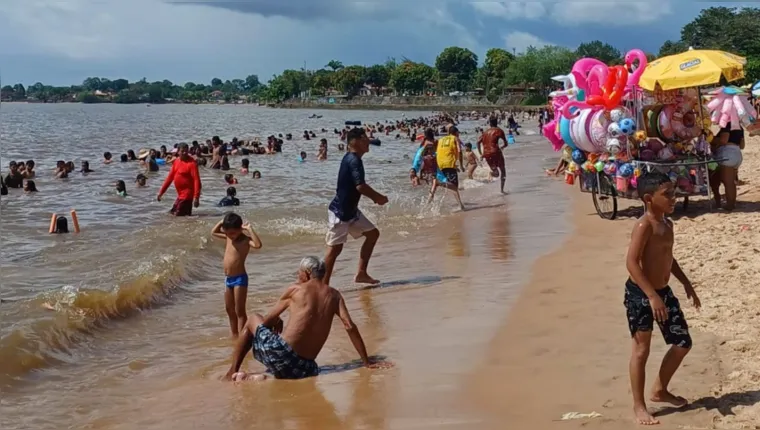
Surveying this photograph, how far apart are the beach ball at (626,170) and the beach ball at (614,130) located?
1.50ft

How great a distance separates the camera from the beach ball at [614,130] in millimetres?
10391

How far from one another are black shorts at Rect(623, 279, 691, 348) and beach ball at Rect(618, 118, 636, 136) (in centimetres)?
623

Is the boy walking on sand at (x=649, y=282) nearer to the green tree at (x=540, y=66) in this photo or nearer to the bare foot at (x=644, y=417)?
the bare foot at (x=644, y=417)

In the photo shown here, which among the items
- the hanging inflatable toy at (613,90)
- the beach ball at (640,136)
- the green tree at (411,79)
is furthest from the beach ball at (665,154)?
the green tree at (411,79)

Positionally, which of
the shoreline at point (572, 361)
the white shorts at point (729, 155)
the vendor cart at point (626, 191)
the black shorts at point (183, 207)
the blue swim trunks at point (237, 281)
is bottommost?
the shoreline at point (572, 361)

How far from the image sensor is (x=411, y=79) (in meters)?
129

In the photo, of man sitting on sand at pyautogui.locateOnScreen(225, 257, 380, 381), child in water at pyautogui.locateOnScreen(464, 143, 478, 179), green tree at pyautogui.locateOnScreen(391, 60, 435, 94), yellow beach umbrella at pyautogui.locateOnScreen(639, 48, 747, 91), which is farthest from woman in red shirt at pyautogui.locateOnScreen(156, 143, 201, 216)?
green tree at pyautogui.locateOnScreen(391, 60, 435, 94)

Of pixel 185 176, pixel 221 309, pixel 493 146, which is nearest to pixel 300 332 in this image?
pixel 221 309

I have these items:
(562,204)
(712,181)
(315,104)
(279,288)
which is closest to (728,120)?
(712,181)

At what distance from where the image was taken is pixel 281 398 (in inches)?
210

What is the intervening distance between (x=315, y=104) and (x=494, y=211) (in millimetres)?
120369

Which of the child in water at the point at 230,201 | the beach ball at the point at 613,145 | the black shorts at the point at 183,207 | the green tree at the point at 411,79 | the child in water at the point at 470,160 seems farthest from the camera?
the green tree at the point at 411,79

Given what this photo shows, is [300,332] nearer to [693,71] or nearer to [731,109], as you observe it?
[693,71]

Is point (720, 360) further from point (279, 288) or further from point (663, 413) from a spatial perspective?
point (279, 288)
